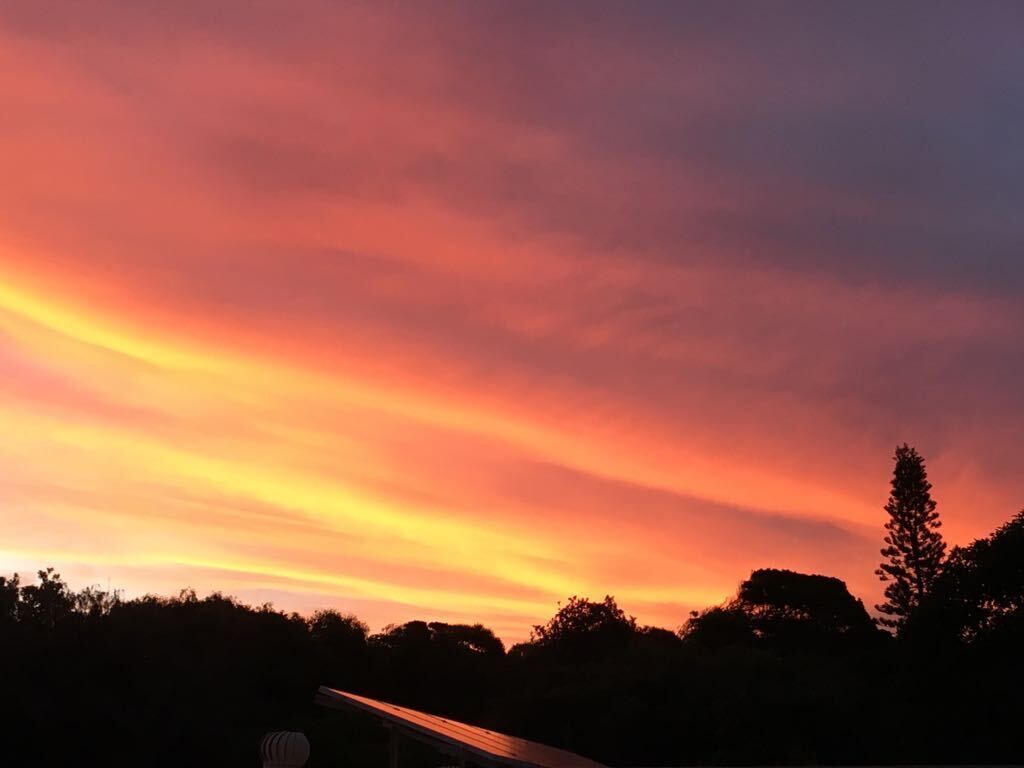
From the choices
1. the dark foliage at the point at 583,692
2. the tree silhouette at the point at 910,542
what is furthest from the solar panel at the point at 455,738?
the tree silhouette at the point at 910,542

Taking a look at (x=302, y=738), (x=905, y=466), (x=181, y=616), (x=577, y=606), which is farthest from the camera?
(x=577, y=606)

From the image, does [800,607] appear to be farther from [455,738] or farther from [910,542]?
[455,738]

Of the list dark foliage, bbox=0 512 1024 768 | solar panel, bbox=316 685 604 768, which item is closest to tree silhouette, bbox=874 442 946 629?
dark foliage, bbox=0 512 1024 768

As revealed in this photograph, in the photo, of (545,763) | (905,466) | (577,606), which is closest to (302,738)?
(545,763)

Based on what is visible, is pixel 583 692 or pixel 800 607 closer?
pixel 583 692

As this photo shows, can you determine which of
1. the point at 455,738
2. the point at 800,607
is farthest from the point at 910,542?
the point at 455,738

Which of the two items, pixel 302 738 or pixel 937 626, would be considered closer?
pixel 302 738

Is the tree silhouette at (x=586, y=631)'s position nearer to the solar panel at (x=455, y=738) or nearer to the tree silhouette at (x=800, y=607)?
the tree silhouette at (x=800, y=607)

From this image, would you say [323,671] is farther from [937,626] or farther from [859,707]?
[937,626]

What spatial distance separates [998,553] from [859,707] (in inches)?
288

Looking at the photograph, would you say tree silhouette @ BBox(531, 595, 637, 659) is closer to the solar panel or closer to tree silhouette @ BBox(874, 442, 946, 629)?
tree silhouette @ BBox(874, 442, 946, 629)

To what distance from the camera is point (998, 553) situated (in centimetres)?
3566

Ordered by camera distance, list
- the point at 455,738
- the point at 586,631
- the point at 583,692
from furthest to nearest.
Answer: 1. the point at 586,631
2. the point at 583,692
3. the point at 455,738

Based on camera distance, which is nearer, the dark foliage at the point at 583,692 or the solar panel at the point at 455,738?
the solar panel at the point at 455,738
